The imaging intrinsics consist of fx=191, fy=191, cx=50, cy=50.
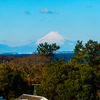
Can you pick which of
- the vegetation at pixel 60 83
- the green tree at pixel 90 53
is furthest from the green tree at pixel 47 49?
the vegetation at pixel 60 83

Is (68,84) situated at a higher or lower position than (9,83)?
lower

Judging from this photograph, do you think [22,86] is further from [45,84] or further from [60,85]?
[60,85]

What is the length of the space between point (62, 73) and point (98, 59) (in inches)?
384

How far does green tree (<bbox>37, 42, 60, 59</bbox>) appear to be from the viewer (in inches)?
1263

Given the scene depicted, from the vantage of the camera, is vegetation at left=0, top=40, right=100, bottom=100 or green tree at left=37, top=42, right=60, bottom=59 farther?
green tree at left=37, top=42, right=60, bottom=59

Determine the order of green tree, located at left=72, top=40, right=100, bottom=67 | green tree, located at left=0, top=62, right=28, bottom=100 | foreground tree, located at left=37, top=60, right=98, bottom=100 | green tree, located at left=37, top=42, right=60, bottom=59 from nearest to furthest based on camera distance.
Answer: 1. foreground tree, located at left=37, top=60, right=98, bottom=100
2. green tree, located at left=0, top=62, right=28, bottom=100
3. green tree, located at left=72, top=40, right=100, bottom=67
4. green tree, located at left=37, top=42, right=60, bottom=59

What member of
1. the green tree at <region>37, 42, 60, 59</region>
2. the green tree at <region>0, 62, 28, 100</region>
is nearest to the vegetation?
the green tree at <region>0, 62, 28, 100</region>

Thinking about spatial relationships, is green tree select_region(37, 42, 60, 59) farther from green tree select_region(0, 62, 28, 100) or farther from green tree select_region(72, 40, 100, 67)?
green tree select_region(0, 62, 28, 100)

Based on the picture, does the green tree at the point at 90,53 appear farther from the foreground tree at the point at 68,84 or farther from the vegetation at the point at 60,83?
the foreground tree at the point at 68,84

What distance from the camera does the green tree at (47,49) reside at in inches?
1263

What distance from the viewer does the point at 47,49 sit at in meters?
32.1

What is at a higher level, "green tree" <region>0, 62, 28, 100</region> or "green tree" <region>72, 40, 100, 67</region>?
"green tree" <region>72, 40, 100, 67</region>

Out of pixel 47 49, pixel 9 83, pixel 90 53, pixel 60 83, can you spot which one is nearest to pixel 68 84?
pixel 60 83

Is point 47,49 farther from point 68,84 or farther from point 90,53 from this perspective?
point 68,84
